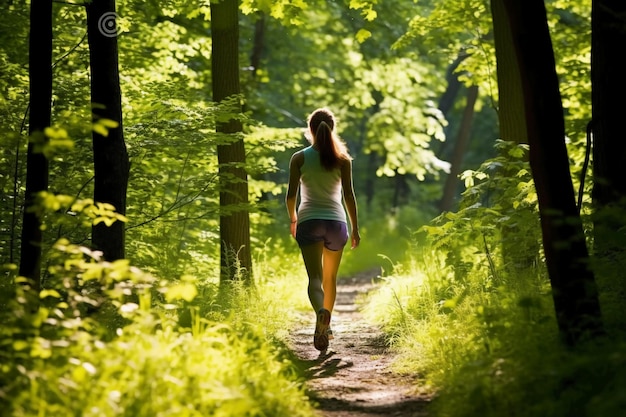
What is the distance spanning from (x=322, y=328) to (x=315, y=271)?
0.52m

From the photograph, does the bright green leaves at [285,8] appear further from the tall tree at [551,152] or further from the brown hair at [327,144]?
the tall tree at [551,152]

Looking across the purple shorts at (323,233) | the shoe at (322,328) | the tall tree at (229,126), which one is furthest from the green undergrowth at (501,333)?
the tall tree at (229,126)

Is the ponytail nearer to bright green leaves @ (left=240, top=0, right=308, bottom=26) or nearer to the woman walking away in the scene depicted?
the woman walking away

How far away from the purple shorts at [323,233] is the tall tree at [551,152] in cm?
245

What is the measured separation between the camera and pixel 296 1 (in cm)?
905

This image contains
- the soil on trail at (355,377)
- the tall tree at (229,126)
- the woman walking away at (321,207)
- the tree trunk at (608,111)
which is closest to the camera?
the soil on trail at (355,377)

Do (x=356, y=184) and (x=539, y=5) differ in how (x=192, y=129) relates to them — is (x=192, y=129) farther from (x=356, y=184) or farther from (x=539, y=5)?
(x=356, y=184)

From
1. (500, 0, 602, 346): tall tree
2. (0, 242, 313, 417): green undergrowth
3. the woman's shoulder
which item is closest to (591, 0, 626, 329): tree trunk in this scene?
(500, 0, 602, 346): tall tree

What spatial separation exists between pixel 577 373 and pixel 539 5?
7.58 feet

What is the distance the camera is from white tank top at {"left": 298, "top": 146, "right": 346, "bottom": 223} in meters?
7.22

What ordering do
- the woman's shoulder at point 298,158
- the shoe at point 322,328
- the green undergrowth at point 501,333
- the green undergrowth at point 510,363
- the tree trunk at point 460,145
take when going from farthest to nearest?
the tree trunk at point 460,145, the woman's shoulder at point 298,158, the shoe at point 322,328, the green undergrowth at point 501,333, the green undergrowth at point 510,363

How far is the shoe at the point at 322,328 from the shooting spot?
7.09 m

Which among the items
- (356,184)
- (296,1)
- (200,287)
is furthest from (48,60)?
(356,184)

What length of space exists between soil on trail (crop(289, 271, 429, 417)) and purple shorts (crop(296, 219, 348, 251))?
1036 millimetres
